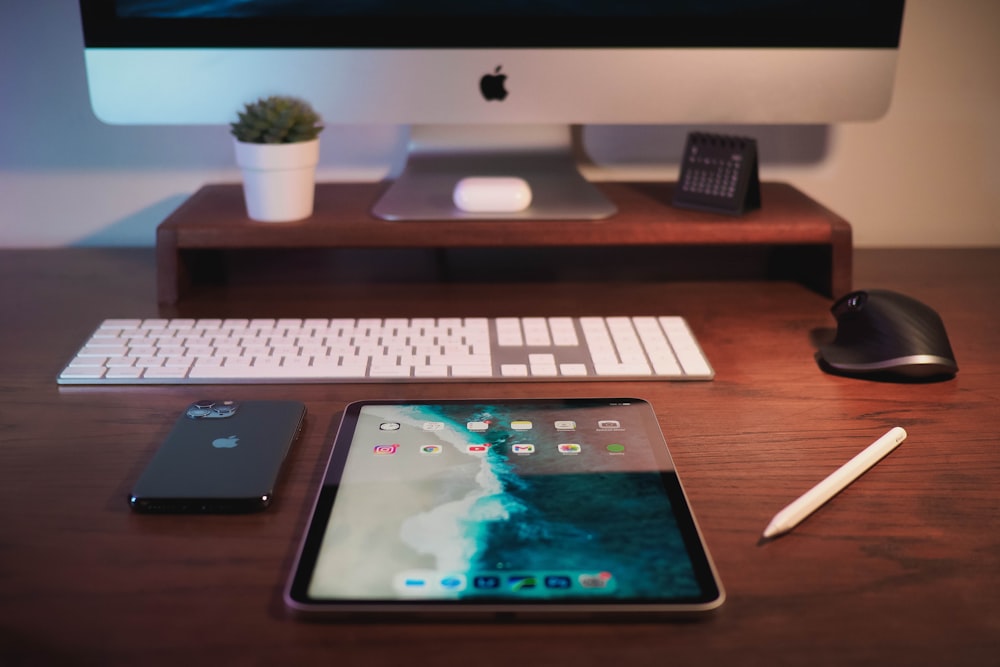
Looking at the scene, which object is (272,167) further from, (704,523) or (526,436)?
(704,523)

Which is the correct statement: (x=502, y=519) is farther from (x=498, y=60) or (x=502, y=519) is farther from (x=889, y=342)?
(x=498, y=60)

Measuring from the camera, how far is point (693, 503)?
1.83 feet

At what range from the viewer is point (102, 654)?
1.42 feet

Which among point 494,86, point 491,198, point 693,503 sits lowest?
point 693,503

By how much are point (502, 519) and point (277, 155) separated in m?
0.51

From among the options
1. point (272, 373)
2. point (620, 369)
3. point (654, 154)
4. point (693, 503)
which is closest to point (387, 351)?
point (272, 373)

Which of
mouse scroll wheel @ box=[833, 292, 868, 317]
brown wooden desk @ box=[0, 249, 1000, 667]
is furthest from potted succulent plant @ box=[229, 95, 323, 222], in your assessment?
mouse scroll wheel @ box=[833, 292, 868, 317]

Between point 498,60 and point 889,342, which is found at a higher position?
point 498,60

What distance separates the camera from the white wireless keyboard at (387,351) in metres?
0.72

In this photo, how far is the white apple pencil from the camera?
1.74 ft

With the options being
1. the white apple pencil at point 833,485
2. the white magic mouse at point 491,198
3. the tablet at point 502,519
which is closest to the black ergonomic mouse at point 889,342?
the white apple pencil at point 833,485

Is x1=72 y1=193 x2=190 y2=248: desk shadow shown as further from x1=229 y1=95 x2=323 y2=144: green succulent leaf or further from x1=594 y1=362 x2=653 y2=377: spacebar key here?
x1=594 y1=362 x2=653 y2=377: spacebar key

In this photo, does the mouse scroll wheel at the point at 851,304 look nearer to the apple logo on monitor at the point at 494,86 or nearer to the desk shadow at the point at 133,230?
the apple logo on monitor at the point at 494,86

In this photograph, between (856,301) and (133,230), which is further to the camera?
(133,230)
